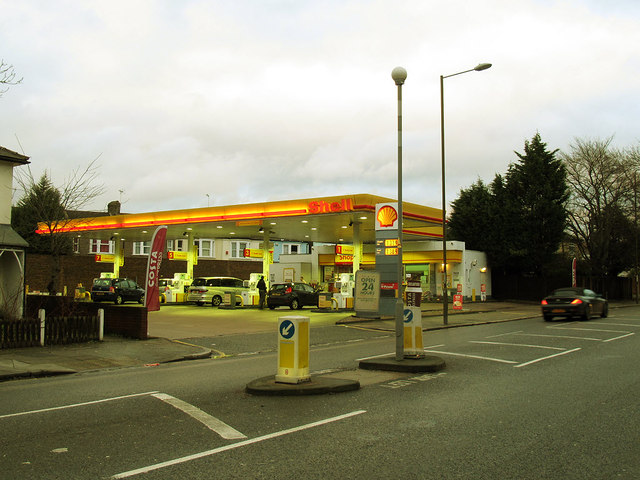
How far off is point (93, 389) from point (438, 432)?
5690mm

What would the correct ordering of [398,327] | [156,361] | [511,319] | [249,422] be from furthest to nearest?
1. [511,319]
2. [156,361]
3. [398,327]
4. [249,422]

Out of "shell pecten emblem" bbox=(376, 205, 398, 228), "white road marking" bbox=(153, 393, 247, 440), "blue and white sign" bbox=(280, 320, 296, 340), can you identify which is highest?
"shell pecten emblem" bbox=(376, 205, 398, 228)

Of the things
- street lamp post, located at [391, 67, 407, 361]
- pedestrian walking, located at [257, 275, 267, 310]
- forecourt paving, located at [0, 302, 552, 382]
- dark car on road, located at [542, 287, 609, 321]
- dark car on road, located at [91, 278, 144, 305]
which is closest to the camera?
street lamp post, located at [391, 67, 407, 361]

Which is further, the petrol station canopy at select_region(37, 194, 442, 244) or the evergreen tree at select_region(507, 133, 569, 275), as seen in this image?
the evergreen tree at select_region(507, 133, 569, 275)

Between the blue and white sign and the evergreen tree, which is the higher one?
the evergreen tree

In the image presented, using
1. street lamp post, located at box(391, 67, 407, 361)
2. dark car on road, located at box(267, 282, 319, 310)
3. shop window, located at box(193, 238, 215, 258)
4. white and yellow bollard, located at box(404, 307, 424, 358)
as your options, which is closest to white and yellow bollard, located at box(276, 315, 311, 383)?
street lamp post, located at box(391, 67, 407, 361)

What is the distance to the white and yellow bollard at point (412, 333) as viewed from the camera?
37.4 feet

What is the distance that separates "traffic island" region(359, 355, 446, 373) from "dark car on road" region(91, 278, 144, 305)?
27.4 m

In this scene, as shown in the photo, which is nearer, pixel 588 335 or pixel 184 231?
pixel 588 335

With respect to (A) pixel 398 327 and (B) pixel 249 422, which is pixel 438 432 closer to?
(B) pixel 249 422

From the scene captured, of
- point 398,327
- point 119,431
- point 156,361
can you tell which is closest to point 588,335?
point 398,327

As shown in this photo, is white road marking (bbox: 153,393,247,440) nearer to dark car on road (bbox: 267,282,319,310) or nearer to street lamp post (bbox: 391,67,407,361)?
street lamp post (bbox: 391,67,407,361)

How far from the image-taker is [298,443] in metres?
5.57

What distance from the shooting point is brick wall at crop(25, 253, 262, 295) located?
43.1 m
